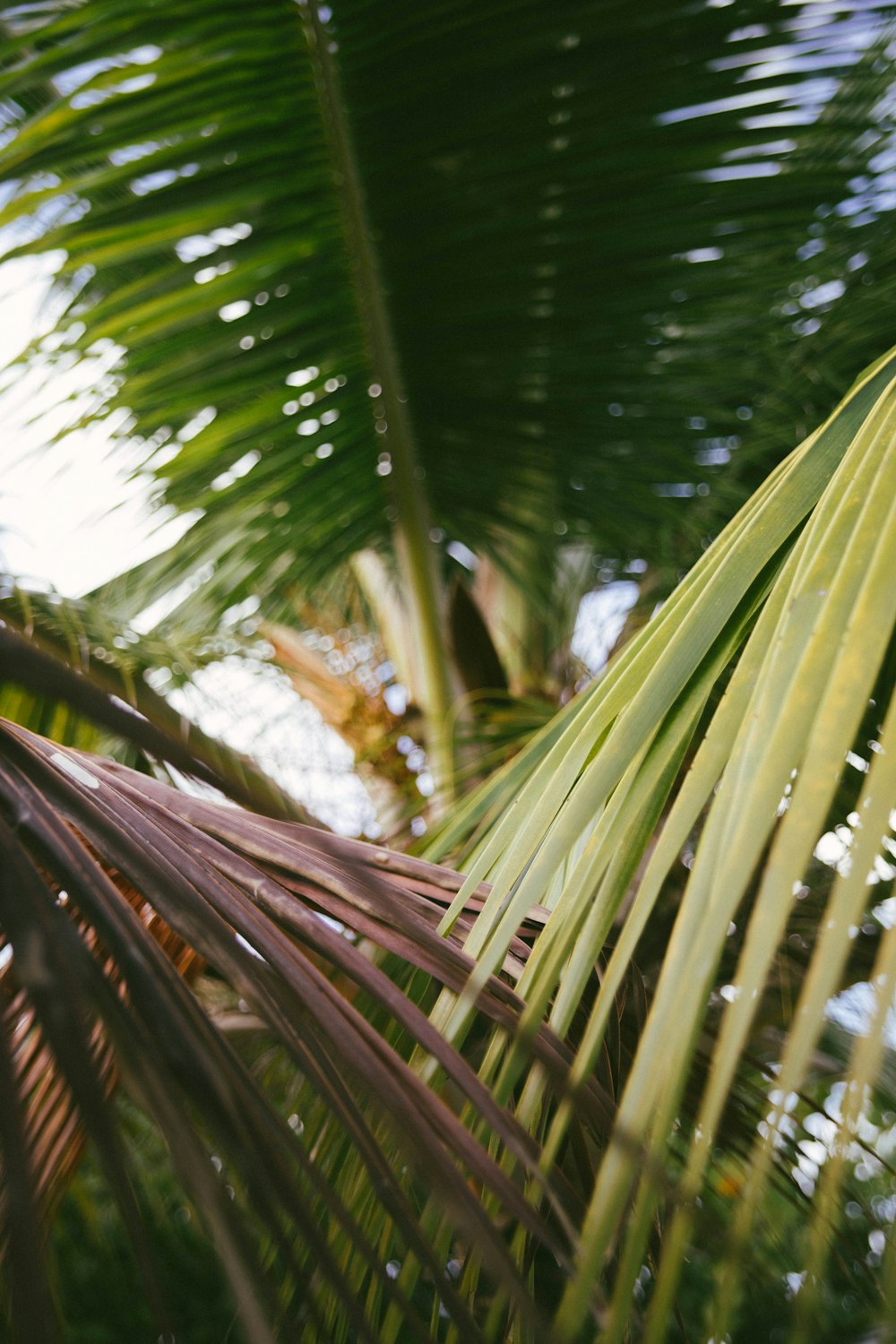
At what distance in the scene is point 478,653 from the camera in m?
0.95

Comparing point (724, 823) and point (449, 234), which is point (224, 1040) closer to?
point (724, 823)

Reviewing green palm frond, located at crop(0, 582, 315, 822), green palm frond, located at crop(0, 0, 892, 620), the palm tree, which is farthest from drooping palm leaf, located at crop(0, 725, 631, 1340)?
green palm frond, located at crop(0, 0, 892, 620)

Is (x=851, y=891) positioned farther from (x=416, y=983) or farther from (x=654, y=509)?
(x=654, y=509)

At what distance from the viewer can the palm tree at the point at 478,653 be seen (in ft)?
0.67

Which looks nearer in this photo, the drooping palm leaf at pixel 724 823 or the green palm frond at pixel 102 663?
the drooping palm leaf at pixel 724 823

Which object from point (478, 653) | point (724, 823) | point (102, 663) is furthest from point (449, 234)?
point (724, 823)

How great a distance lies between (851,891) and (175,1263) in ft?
7.49

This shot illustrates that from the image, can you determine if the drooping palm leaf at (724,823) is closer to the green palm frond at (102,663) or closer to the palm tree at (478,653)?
the palm tree at (478,653)

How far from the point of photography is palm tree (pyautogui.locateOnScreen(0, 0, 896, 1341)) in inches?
8.0

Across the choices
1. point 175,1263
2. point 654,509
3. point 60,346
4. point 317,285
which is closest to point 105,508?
point 60,346

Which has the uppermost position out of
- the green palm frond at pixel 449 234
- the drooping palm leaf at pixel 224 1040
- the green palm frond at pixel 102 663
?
the green palm frond at pixel 449 234

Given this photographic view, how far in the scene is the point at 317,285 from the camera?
90 centimetres

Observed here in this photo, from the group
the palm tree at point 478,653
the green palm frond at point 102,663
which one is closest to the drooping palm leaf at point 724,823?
the palm tree at point 478,653

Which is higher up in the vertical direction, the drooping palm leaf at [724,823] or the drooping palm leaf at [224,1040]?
the drooping palm leaf at [724,823]
